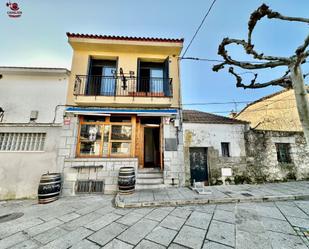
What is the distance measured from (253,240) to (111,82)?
7278 mm

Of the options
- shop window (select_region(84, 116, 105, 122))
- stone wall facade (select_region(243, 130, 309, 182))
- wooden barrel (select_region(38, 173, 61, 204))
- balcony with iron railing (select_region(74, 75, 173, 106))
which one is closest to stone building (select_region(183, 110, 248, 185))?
stone wall facade (select_region(243, 130, 309, 182))

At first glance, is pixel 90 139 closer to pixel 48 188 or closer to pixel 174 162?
pixel 48 188

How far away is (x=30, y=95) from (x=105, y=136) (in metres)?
3.77

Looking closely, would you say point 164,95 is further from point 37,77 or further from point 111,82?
point 37,77

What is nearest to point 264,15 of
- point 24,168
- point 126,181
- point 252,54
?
point 252,54

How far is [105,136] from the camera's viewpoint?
6477 millimetres

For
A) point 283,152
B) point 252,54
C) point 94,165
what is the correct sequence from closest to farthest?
point 252,54
point 94,165
point 283,152

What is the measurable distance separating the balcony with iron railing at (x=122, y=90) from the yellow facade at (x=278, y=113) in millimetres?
6613

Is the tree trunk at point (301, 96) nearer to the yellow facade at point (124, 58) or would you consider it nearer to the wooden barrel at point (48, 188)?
the yellow facade at point (124, 58)

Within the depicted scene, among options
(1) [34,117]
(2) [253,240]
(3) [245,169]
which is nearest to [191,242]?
(2) [253,240]

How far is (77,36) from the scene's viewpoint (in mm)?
6426

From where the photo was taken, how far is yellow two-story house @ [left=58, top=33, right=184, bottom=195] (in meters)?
5.78

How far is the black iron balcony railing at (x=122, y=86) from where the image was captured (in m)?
6.49

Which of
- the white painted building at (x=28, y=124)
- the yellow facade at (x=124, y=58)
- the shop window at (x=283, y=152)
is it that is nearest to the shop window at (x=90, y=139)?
the white painted building at (x=28, y=124)
